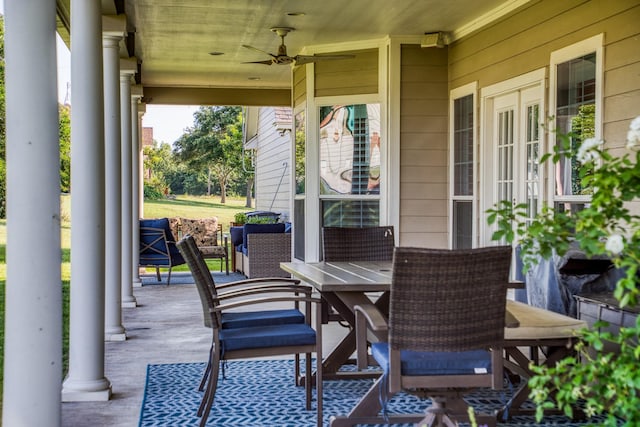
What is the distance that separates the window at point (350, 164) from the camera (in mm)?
8745

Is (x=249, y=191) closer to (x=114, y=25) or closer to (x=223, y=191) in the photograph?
(x=223, y=191)

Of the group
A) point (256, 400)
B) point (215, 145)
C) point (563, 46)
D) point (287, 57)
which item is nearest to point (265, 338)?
point (256, 400)

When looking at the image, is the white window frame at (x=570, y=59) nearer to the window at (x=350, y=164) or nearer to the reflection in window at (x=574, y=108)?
the reflection in window at (x=574, y=108)

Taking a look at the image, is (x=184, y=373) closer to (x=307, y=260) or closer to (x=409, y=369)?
(x=409, y=369)

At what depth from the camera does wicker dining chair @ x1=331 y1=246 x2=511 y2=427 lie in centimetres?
313

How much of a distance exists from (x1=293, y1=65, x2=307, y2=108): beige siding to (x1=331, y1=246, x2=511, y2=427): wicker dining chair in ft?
20.8

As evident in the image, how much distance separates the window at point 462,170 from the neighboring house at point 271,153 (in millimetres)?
5505

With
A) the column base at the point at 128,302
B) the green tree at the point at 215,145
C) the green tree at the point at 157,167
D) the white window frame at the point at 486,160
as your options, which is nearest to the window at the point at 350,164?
the white window frame at the point at 486,160

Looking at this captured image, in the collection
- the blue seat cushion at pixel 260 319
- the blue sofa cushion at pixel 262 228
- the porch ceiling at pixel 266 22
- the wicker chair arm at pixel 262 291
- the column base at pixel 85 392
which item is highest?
the porch ceiling at pixel 266 22

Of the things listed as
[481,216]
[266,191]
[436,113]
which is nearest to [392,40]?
[436,113]

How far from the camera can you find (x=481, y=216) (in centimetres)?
750

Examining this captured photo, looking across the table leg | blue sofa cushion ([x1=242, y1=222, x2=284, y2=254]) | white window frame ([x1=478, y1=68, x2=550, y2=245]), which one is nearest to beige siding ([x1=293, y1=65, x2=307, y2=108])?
blue sofa cushion ([x1=242, y1=222, x2=284, y2=254])

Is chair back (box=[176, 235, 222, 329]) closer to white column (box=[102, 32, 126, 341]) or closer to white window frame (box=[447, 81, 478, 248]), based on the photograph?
white column (box=[102, 32, 126, 341])

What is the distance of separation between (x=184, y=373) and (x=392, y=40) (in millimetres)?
4593
